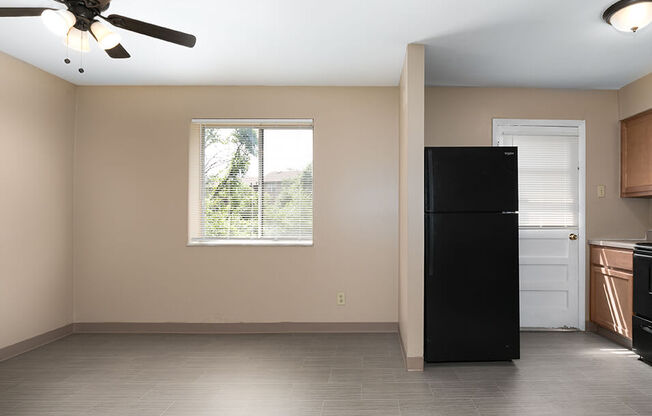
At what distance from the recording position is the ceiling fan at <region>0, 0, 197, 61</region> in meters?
1.98

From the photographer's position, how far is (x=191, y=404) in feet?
8.54

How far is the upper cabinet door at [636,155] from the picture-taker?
12.7 ft

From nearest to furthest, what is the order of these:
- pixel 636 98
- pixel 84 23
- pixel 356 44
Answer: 1. pixel 84 23
2. pixel 356 44
3. pixel 636 98

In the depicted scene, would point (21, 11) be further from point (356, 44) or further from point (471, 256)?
point (471, 256)

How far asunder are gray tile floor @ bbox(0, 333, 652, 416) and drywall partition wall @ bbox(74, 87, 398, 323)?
0.39 m

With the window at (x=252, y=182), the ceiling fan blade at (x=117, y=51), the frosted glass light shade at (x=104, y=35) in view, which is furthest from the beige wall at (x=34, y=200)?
the frosted glass light shade at (x=104, y=35)

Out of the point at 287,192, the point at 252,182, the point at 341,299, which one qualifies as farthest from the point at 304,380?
the point at 252,182

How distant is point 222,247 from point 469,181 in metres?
2.39

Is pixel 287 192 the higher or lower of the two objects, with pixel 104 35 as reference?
lower

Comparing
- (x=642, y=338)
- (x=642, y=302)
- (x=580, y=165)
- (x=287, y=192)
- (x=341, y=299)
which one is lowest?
(x=642, y=338)

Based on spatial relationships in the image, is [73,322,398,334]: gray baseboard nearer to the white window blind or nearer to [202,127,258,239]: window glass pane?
[202,127,258,239]: window glass pane

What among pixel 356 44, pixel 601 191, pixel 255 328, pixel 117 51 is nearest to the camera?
pixel 117 51

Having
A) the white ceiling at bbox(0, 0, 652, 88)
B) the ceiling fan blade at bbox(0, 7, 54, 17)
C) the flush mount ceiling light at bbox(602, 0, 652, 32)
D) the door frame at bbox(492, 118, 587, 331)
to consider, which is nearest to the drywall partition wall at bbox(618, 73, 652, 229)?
the white ceiling at bbox(0, 0, 652, 88)

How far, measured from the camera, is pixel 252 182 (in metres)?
4.30
